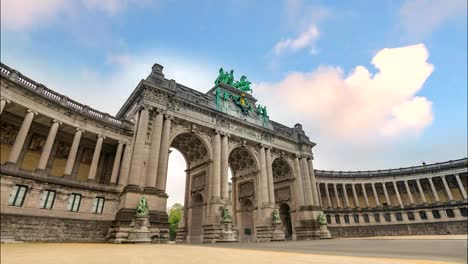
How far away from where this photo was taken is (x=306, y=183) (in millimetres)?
39938

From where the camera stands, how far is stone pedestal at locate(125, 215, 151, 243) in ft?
60.5

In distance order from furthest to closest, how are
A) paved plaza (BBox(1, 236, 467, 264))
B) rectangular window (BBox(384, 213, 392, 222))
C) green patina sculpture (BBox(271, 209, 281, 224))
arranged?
rectangular window (BBox(384, 213, 392, 222)) < green patina sculpture (BBox(271, 209, 281, 224)) < paved plaza (BBox(1, 236, 467, 264))

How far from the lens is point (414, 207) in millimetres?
52344

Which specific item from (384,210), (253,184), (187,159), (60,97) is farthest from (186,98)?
(384,210)

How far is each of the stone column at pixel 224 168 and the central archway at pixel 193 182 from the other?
1.99 m

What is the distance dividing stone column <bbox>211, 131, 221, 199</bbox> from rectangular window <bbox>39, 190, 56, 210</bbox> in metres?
15.3

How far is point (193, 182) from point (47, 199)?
57.8 ft

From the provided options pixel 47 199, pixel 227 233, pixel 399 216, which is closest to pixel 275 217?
pixel 227 233

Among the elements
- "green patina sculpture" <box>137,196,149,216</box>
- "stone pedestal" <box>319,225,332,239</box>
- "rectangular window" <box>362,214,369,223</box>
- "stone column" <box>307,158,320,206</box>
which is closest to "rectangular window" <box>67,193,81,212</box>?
"green patina sculpture" <box>137,196,149,216</box>

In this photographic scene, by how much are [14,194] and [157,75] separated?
17.4 m

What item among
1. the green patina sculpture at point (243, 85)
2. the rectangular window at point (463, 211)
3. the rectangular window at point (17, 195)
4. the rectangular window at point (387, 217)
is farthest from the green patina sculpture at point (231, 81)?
the rectangular window at point (463, 211)

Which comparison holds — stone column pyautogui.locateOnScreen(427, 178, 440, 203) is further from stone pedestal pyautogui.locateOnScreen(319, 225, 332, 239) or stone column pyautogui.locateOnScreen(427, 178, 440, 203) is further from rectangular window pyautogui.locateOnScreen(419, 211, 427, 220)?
stone pedestal pyautogui.locateOnScreen(319, 225, 332, 239)

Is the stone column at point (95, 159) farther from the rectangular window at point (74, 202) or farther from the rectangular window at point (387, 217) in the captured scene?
the rectangular window at point (387, 217)

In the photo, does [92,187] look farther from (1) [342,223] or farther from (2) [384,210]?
(2) [384,210]
